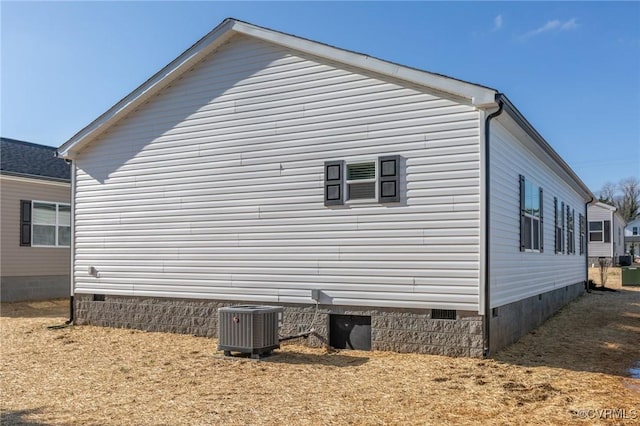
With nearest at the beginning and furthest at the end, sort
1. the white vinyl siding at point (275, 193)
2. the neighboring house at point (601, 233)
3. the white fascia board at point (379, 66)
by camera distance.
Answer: the white fascia board at point (379, 66) → the white vinyl siding at point (275, 193) → the neighboring house at point (601, 233)

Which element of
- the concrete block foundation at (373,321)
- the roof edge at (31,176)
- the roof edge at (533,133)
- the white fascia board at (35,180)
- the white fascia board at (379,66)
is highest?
the white fascia board at (379,66)

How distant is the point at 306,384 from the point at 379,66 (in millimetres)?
5234

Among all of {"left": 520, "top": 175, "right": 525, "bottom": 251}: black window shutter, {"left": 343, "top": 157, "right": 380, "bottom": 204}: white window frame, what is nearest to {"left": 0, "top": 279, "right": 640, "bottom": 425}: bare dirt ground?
{"left": 520, "top": 175, "right": 525, "bottom": 251}: black window shutter

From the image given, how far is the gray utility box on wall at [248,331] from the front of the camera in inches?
339

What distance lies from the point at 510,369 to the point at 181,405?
4619 millimetres

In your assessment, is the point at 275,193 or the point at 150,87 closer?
the point at 275,193

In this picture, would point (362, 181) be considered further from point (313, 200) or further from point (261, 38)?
point (261, 38)

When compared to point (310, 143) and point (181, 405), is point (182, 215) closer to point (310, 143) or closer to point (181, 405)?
point (310, 143)

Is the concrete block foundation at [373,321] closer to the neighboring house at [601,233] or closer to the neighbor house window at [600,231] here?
the neighboring house at [601,233]

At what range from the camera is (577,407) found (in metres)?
6.13

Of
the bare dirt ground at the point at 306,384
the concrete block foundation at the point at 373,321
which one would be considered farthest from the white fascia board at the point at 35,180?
the bare dirt ground at the point at 306,384

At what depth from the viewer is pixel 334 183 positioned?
9.62m

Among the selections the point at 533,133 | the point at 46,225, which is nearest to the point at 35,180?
the point at 46,225

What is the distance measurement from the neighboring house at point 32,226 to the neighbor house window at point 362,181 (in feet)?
40.0
